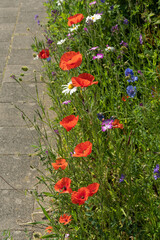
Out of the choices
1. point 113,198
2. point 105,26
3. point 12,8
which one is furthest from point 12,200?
point 12,8

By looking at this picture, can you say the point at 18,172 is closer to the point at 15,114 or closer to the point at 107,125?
the point at 15,114

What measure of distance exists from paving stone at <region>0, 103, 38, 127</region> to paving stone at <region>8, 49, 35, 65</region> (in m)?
0.92

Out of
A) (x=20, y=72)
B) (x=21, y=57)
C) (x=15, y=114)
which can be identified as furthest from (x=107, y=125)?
(x=21, y=57)

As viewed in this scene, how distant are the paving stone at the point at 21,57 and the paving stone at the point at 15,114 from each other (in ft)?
3.02

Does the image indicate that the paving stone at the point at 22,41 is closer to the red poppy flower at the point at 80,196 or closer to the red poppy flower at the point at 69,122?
the red poppy flower at the point at 69,122

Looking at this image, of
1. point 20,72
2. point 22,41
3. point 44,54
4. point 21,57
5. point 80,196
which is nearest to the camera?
point 80,196

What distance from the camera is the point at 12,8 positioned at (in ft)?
21.2

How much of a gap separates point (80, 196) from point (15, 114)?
2269mm

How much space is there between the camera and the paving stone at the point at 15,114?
12.6 ft

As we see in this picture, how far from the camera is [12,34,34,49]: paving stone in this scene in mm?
5246

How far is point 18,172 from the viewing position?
322 cm

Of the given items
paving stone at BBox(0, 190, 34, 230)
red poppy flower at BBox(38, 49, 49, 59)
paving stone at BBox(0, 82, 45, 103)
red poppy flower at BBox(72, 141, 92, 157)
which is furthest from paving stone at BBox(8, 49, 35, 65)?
red poppy flower at BBox(72, 141, 92, 157)

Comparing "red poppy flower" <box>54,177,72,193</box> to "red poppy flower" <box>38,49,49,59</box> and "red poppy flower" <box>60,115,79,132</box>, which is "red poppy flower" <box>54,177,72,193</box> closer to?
"red poppy flower" <box>60,115,79,132</box>

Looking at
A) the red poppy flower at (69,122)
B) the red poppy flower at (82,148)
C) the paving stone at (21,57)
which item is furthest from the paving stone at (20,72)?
the red poppy flower at (82,148)
